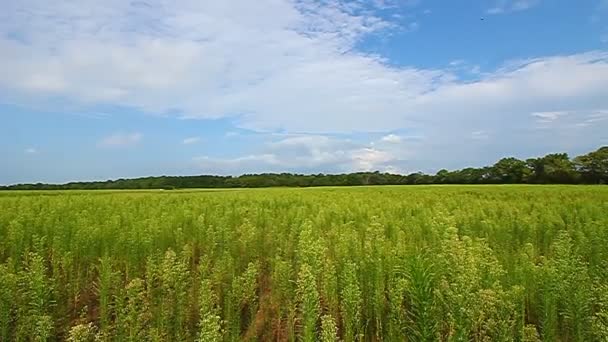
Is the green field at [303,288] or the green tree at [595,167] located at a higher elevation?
the green tree at [595,167]

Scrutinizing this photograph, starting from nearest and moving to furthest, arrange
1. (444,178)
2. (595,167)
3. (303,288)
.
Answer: (303,288)
(595,167)
(444,178)

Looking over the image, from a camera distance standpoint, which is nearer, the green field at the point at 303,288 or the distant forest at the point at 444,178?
the green field at the point at 303,288

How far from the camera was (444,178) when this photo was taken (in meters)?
64.2

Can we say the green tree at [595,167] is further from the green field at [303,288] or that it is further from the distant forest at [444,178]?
the green field at [303,288]

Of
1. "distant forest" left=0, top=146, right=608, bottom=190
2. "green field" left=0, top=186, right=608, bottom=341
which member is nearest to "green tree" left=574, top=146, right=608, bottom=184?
"distant forest" left=0, top=146, right=608, bottom=190

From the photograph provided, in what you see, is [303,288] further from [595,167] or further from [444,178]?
[444,178]

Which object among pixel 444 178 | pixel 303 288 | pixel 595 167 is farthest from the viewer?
pixel 444 178

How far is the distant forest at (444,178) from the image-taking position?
168ft

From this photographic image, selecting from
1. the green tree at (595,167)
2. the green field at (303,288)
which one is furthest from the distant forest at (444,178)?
the green field at (303,288)

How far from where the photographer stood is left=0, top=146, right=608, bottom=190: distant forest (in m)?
51.1

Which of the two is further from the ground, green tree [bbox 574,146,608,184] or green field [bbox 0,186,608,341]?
green tree [bbox 574,146,608,184]

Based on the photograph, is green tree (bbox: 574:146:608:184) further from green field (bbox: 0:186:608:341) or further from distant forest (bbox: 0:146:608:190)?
green field (bbox: 0:186:608:341)

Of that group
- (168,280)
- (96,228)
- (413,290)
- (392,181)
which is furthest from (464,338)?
(392,181)

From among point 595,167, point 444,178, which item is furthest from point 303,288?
point 444,178
